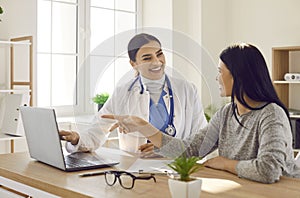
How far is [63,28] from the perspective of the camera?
4223mm

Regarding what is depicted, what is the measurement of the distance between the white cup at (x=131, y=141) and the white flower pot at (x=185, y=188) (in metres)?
0.44

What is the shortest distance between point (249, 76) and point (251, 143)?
0.78 ft

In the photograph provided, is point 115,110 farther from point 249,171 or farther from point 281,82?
point 281,82

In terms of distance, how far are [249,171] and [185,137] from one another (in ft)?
1.08

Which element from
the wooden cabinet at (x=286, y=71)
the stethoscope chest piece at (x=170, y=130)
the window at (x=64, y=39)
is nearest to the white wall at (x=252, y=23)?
the wooden cabinet at (x=286, y=71)

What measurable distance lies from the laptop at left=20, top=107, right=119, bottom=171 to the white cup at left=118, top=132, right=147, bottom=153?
0.10 m

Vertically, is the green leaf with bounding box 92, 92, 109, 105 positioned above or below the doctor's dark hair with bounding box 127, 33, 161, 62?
below

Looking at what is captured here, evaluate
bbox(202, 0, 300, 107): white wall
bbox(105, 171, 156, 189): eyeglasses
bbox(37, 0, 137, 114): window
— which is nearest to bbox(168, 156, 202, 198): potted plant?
bbox(105, 171, 156, 189): eyeglasses

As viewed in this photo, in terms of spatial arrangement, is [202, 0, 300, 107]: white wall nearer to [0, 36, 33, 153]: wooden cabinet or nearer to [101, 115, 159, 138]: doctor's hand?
[0, 36, 33, 153]: wooden cabinet

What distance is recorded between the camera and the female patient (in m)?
1.52

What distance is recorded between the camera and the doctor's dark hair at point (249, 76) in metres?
1.67

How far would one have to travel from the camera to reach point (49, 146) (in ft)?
5.50

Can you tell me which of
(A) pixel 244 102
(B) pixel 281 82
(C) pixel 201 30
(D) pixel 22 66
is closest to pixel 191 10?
(C) pixel 201 30

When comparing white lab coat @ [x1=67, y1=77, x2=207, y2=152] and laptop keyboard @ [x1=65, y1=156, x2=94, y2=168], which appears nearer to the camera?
white lab coat @ [x1=67, y1=77, x2=207, y2=152]
